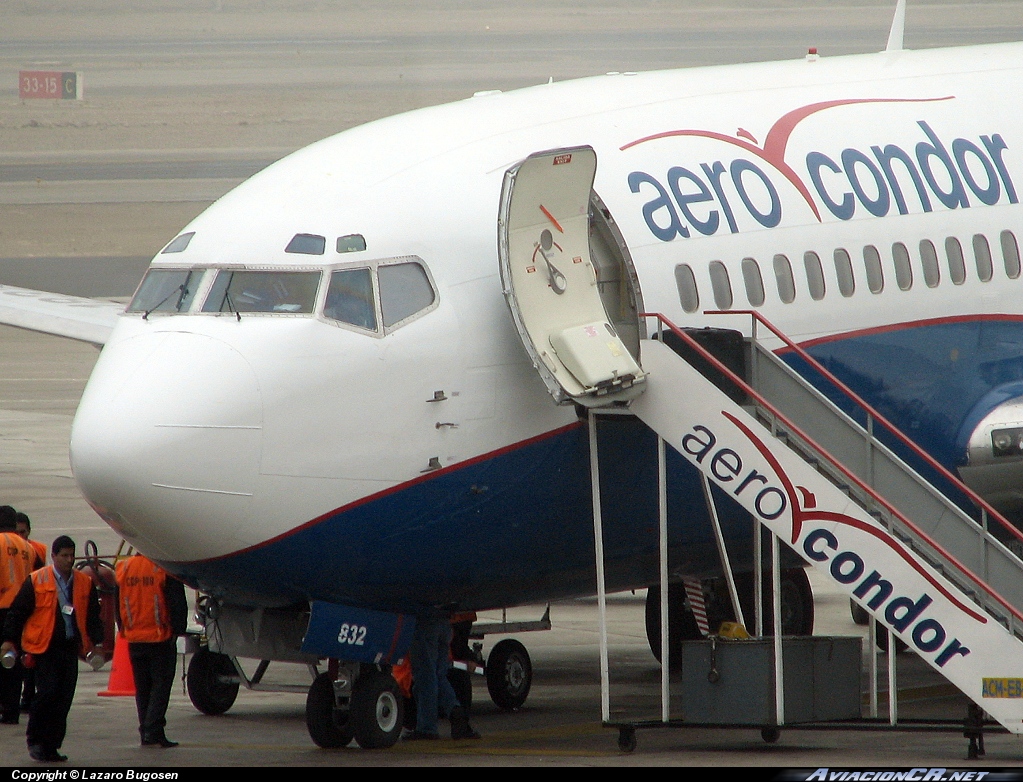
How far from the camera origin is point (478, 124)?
1550 centimetres

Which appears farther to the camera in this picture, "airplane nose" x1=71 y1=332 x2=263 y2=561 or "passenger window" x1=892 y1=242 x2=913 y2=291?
"passenger window" x1=892 y1=242 x2=913 y2=291

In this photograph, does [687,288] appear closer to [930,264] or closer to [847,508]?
[847,508]

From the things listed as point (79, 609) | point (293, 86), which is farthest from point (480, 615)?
point (293, 86)

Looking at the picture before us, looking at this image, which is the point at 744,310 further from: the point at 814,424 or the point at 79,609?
the point at 79,609

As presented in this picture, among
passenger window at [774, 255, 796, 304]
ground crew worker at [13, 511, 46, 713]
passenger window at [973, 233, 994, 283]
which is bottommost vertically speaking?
ground crew worker at [13, 511, 46, 713]

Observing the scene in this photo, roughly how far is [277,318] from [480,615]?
1210cm

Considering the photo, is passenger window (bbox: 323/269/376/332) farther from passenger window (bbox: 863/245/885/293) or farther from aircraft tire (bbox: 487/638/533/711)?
aircraft tire (bbox: 487/638/533/711)

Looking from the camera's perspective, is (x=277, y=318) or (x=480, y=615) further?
(x=480, y=615)

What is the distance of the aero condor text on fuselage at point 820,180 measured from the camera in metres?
15.5

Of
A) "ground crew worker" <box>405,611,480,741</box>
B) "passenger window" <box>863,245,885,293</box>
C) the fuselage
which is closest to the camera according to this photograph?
the fuselage

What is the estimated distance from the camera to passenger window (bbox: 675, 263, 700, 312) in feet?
49.8

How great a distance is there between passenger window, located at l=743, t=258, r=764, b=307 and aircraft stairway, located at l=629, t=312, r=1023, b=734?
62 cm

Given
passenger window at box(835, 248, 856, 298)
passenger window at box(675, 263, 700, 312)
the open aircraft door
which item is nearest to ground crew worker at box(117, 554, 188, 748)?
the open aircraft door

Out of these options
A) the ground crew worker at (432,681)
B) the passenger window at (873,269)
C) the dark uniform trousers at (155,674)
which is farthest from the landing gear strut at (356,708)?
the passenger window at (873,269)
